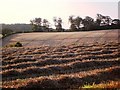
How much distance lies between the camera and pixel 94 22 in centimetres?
9988

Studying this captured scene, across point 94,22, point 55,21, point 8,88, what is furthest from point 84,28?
point 8,88

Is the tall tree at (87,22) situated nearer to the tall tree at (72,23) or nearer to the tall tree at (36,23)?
the tall tree at (72,23)

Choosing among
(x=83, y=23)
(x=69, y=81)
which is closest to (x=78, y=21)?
(x=83, y=23)

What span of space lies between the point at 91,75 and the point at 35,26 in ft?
314

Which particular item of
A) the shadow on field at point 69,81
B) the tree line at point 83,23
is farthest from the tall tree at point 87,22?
the shadow on field at point 69,81

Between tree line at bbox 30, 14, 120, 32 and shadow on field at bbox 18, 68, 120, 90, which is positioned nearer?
shadow on field at bbox 18, 68, 120, 90

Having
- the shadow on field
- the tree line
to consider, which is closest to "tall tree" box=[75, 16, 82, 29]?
the tree line

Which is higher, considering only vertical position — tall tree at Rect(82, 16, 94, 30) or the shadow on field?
tall tree at Rect(82, 16, 94, 30)

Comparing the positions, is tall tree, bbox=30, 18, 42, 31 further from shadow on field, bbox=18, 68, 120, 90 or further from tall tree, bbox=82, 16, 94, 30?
shadow on field, bbox=18, 68, 120, 90

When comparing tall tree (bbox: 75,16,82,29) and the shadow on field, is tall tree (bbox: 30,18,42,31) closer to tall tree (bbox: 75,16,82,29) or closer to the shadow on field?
tall tree (bbox: 75,16,82,29)

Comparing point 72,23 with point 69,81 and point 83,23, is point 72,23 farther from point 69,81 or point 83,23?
point 69,81

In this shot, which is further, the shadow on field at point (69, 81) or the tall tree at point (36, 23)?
the tall tree at point (36, 23)

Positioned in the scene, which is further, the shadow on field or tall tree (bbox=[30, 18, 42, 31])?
tall tree (bbox=[30, 18, 42, 31])

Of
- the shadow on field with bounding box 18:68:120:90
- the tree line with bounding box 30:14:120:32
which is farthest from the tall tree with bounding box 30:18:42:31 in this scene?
the shadow on field with bounding box 18:68:120:90
